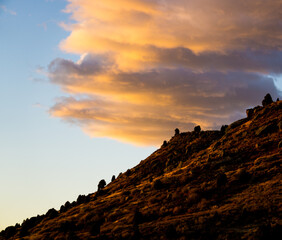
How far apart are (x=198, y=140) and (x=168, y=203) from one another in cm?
5816

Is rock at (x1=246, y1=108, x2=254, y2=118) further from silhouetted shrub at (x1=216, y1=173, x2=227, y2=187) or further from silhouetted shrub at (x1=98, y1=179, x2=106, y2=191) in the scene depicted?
silhouetted shrub at (x1=98, y1=179, x2=106, y2=191)

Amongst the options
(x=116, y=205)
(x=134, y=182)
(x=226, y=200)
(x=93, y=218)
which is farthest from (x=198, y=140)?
(x=226, y=200)

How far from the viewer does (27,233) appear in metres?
85.7

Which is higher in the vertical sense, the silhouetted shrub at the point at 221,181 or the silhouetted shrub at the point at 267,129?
the silhouetted shrub at the point at 267,129

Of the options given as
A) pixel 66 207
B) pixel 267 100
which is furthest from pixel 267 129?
pixel 66 207

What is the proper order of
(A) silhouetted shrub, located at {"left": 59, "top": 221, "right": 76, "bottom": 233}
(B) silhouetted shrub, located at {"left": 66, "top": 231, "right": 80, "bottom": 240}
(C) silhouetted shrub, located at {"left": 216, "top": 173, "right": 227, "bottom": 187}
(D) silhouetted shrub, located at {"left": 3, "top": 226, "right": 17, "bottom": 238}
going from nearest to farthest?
(B) silhouetted shrub, located at {"left": 66, "top": 231, "right": 80, "bottom": 240} < (C) silhouetted shrub, located at {"left": 216, "top": 173, "right": 227, "bottom": 187} < (A) silhouetted shrub, located at {"left": 59, "top": 221, "right": 76, "bottom": 233} < (D) silhouetted shrub, located at {"left": 3, "top": 226, "right": 17, "bottom": 238}

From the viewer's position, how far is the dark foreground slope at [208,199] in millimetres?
44219

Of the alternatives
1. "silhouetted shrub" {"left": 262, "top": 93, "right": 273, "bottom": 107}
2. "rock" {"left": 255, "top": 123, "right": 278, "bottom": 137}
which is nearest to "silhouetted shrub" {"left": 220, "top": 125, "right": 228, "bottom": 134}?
"silhouetted shrub" {"left": 262, "top": 93, "right": 273, "bottom": 107}

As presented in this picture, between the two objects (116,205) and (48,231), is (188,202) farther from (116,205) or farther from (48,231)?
(48,231)

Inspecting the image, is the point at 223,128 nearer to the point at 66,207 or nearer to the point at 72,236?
the point at 66,207

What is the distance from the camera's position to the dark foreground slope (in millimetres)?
44219

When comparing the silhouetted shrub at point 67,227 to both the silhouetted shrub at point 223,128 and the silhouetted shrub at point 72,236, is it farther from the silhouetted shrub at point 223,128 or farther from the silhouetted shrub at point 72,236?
the silhouetted shrub at point 223,128

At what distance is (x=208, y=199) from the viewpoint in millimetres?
58156

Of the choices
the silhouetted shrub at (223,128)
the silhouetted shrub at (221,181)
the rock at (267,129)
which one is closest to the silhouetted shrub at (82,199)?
the silhouetted shrub at (223,128)
